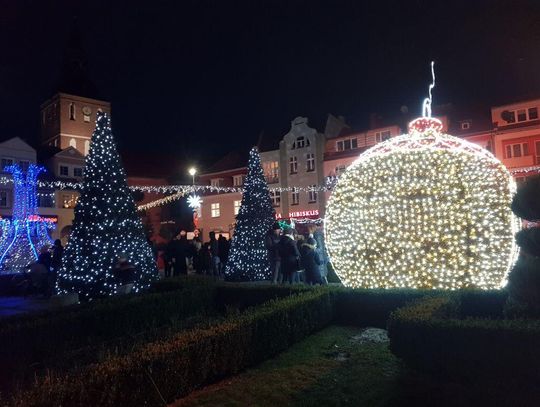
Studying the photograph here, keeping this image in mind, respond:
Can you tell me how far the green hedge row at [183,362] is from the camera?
4629 mm

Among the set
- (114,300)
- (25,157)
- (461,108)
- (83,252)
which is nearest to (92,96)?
(25,157)

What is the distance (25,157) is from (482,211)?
46000 millimetres

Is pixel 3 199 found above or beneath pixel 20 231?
above

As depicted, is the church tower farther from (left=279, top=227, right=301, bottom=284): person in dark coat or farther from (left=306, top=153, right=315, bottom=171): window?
(left=279, top=227, right=301, bottom=284): person in dark coat

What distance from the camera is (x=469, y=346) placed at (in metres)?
6.19

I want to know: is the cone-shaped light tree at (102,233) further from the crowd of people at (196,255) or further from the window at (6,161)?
the window at (6,161)

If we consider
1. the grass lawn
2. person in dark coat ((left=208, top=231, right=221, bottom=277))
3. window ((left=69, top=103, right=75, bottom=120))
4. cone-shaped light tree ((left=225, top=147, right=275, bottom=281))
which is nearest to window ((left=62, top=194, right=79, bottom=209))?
window ((left=69, top=103, right=75, bottom=120))

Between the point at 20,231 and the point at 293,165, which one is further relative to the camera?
the point at 293,165

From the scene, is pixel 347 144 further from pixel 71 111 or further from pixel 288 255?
pixel 71 111

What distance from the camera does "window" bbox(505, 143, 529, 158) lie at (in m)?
32.9

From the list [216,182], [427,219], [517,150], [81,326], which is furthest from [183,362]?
[216,182]

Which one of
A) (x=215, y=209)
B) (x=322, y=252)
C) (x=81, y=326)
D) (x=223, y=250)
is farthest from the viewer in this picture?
(x=215, y=209)

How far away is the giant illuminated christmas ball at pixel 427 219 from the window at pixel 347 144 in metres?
30.7

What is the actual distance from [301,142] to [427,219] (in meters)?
34.5
